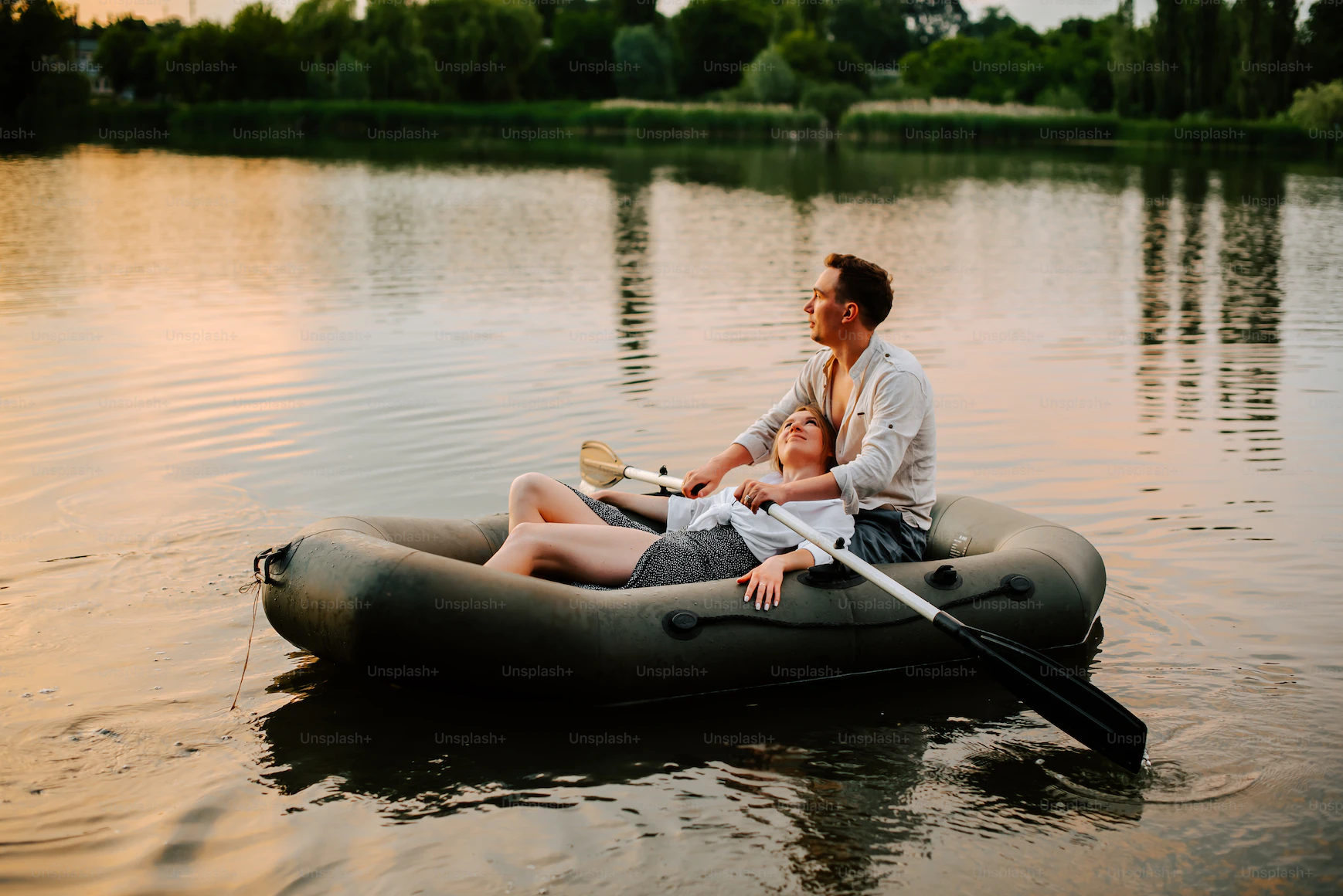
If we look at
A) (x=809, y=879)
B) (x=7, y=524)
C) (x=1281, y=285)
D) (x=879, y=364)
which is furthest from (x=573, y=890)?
(x=1281, y=285)

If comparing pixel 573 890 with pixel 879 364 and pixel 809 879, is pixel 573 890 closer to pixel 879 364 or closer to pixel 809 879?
pixel 809 879

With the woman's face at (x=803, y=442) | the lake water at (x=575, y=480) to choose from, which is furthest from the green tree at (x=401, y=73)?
the woman's face at (x=803, y=442)

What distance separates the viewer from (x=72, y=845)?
326cm

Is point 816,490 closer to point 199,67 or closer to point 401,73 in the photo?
point 401,73

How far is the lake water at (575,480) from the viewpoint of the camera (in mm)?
3312

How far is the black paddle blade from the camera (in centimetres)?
365

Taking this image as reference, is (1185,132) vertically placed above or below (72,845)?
above

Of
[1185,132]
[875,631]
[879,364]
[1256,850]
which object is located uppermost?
[1185,132]

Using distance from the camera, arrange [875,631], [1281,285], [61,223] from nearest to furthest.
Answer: [875,631] → [1281,285] → [61,223]

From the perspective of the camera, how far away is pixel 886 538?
4.45 meters

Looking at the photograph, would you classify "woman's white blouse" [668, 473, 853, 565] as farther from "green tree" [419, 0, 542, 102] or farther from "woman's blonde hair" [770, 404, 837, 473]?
"green tree" [419, 0, 542, 102]

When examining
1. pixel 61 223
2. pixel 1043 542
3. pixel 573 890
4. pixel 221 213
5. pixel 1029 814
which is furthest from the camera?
pixel 221 213

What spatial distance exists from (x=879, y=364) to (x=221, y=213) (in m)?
17.5

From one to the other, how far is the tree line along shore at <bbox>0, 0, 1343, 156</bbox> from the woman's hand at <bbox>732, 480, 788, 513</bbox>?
Answer: 121 feet
